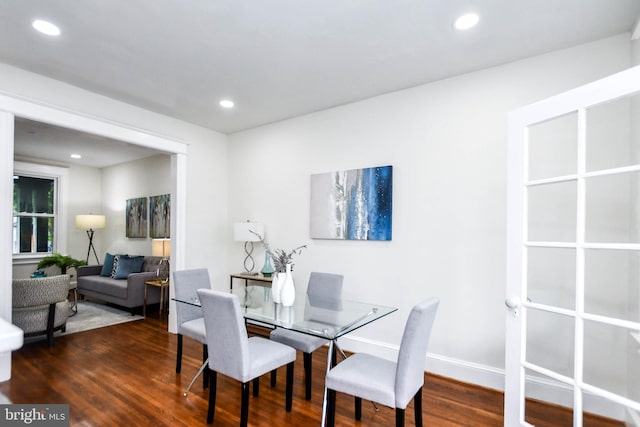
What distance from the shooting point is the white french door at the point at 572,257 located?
194cm

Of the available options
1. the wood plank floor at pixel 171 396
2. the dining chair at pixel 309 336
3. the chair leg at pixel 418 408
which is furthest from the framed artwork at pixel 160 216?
the chair leg at pixel 418 408

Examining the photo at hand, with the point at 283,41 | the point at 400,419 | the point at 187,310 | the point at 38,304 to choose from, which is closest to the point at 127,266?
the point at 38,304

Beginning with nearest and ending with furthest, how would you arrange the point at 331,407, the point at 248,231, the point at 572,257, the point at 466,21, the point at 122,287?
the point at 331,407 → the point at 466,21 → the point at 572,257 → the point at 248,231 → the point at 122,287

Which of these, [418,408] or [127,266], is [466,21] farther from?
[127,266]

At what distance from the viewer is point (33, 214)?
21.4 feet

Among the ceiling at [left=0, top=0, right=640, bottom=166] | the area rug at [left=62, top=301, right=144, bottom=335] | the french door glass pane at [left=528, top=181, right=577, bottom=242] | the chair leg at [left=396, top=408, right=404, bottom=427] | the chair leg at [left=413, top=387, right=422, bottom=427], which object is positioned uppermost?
the ceiling at [left=0, top=0, right=640, bottom=166]

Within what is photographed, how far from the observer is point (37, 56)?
108 inches

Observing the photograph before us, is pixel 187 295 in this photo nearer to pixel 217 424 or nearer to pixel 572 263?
pixel 217 424

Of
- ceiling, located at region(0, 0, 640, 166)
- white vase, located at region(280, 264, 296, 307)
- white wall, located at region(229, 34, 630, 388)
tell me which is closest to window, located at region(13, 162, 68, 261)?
ceiling, located at region(0, 0, 640, 166)

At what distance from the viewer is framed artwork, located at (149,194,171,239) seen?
19.1 ft

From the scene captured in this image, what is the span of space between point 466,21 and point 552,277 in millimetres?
1933

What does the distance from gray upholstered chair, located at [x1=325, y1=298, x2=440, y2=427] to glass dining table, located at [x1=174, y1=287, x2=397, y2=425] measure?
185mm

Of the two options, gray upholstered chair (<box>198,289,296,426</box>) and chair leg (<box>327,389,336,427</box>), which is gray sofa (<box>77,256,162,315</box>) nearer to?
gray upholstered chair (<box>198,289,296,426</box>)

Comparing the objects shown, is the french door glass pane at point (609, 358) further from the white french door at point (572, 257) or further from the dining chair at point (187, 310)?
the dining chair at point (187, 310)
